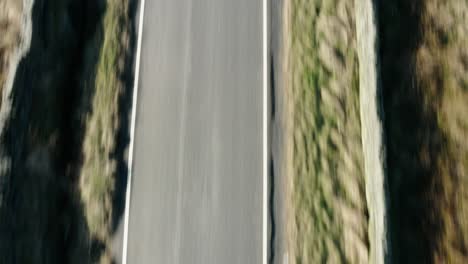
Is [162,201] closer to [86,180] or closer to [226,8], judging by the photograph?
[86,180]

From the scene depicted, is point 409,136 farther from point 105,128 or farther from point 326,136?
point 105,128

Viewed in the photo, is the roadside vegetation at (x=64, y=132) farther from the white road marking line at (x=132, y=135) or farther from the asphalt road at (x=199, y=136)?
the asphalt road at (x=199, y=136)

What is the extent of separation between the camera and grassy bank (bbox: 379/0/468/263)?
24.0 ft

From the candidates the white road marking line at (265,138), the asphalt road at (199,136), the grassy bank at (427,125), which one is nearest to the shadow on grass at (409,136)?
the grassy bank at (427,125)

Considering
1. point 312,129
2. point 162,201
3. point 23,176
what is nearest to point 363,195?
point 312,129

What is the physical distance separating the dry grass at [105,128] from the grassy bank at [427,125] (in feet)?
14.8

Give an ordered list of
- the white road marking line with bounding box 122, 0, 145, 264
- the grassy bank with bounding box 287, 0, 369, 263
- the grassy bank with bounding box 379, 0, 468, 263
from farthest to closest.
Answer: the white road marking line with bounding box 122, 0, 145, 264, the grassy bank with bounding box 287, 0, 369, 263, the grassy bank with bounding box 379, 0, 468, 263

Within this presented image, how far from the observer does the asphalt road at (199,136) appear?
8.19 m

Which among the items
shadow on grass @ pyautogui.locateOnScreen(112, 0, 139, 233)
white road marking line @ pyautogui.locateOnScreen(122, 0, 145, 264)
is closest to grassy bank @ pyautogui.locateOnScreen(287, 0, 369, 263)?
white road marking line @ pyautogui.locateOnScreen(122, 0, 145, 264)

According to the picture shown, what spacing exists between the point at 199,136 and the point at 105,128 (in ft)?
5.41

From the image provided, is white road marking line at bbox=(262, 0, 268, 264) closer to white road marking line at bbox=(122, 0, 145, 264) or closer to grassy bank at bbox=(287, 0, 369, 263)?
grassy bank at bbox=(287, 0, 369, 263)

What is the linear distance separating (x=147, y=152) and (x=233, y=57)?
7.31ft

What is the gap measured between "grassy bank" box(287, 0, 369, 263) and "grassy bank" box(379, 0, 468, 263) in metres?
0.53

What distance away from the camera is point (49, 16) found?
369 inches
